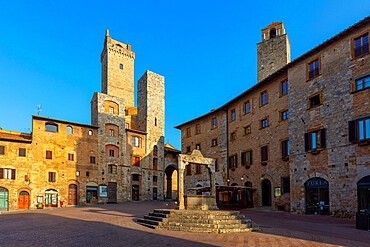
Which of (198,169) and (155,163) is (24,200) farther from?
(198,169)

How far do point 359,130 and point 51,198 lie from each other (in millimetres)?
31724

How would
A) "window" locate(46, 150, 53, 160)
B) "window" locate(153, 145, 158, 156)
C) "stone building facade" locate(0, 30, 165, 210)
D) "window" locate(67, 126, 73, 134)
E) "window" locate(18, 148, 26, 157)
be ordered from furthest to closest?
"window" locate(153, 145, 158, 156), "window" locate(67, 126, 73, 134), "window" locate(46, 150, 53, 160), "window" locate(18, 148, 26, 157), "stone building facade" locate(0, 30, 165, 210)

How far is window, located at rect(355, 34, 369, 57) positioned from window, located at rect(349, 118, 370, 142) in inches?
174

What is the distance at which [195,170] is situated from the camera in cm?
4116

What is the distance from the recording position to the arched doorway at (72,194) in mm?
37122

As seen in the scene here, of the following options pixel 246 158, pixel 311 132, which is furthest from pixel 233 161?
pixel 311 132

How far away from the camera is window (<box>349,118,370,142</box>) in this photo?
19.4 meters

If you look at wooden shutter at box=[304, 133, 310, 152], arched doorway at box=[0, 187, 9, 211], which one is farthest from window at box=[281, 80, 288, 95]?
arched doorway at box=[0, 187, 9, 211]

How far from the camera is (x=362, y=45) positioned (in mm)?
20297

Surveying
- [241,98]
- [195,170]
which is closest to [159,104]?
[195,170]

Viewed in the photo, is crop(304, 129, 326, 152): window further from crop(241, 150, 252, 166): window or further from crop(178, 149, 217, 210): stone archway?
crop(241, 150, 252, 166): window

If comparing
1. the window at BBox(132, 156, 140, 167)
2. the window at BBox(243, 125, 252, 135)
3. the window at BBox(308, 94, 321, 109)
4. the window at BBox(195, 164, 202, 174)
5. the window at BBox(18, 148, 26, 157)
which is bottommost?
the window at BBox(195, 164, 202, 174)

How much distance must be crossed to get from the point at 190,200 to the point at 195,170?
2258cm

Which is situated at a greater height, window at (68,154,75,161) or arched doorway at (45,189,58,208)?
window at (68,154,75,161)
